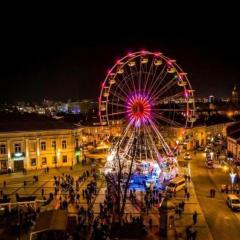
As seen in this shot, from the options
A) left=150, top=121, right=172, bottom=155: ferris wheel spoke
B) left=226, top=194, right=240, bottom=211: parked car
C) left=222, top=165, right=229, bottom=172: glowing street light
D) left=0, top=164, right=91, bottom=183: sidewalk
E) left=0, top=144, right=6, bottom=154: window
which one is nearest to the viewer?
left=226, top=194, right=240, bottom=211: parked car

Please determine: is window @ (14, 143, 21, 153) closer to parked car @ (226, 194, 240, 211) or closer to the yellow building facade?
the yellow building facade

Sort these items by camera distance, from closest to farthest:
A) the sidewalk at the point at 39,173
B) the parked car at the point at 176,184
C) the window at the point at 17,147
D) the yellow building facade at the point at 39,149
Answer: the parked car at the point at 176,184
the sidewalk at the point at 39,173
the yellow building facade at the point at 39,149
the window at the point at 17,147

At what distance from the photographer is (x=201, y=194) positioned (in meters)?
39.3

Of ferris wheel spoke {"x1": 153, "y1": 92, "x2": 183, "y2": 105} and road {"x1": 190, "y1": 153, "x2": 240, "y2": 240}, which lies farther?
ferris wheel spoke {"x1": 153, "y1": 92, "x2": 183, "y2": 105}

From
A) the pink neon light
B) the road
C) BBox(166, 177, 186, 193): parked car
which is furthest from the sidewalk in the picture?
BBox(166, 177, 186, 193): parked car

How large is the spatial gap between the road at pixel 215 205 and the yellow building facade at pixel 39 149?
673 inches

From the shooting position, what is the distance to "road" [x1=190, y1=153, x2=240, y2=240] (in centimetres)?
2869

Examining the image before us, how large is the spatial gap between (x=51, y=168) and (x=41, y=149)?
2.96 meters

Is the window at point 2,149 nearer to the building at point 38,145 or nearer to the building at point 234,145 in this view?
the building at point 38,145

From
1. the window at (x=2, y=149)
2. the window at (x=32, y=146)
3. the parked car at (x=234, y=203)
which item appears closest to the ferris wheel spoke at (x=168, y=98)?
the parked car at (x=234, y=203)

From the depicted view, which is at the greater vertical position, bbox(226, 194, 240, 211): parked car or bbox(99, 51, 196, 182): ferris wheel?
bbox(99, 51, 196, 182): ferris wheel

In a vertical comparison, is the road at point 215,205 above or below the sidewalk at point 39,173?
below

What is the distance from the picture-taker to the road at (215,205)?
28.7 m

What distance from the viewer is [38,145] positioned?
56312mm
